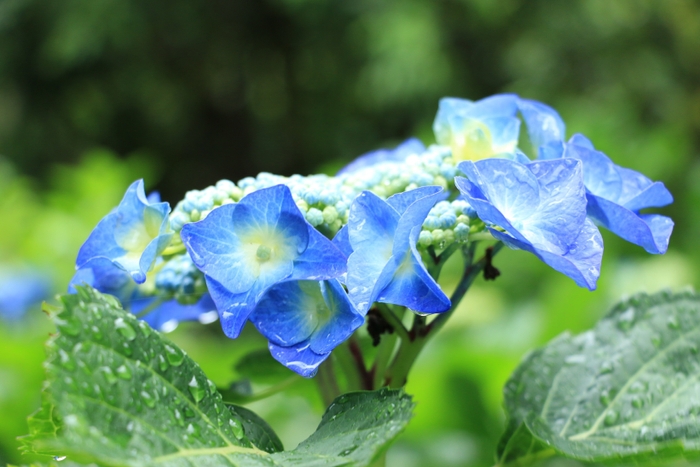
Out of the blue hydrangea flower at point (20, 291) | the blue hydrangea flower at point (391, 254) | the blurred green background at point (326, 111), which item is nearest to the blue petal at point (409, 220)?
the blue hydrangea flower at point (391, 254)

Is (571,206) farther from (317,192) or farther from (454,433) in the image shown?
(454,433)

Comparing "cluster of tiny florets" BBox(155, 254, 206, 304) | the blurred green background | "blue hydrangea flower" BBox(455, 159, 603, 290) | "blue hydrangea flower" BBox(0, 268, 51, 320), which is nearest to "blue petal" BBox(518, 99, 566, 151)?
"blue hydrangea flower" BBox(455, 159, 603, 290)

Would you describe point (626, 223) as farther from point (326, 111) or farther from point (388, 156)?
point (326, 111)

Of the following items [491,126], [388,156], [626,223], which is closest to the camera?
[626,223]

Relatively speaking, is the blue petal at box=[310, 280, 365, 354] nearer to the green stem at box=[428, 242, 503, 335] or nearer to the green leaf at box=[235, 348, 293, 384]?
the green stem at box=[428, 242, 503, 335]

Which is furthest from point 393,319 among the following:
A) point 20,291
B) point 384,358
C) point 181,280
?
point 20,291
